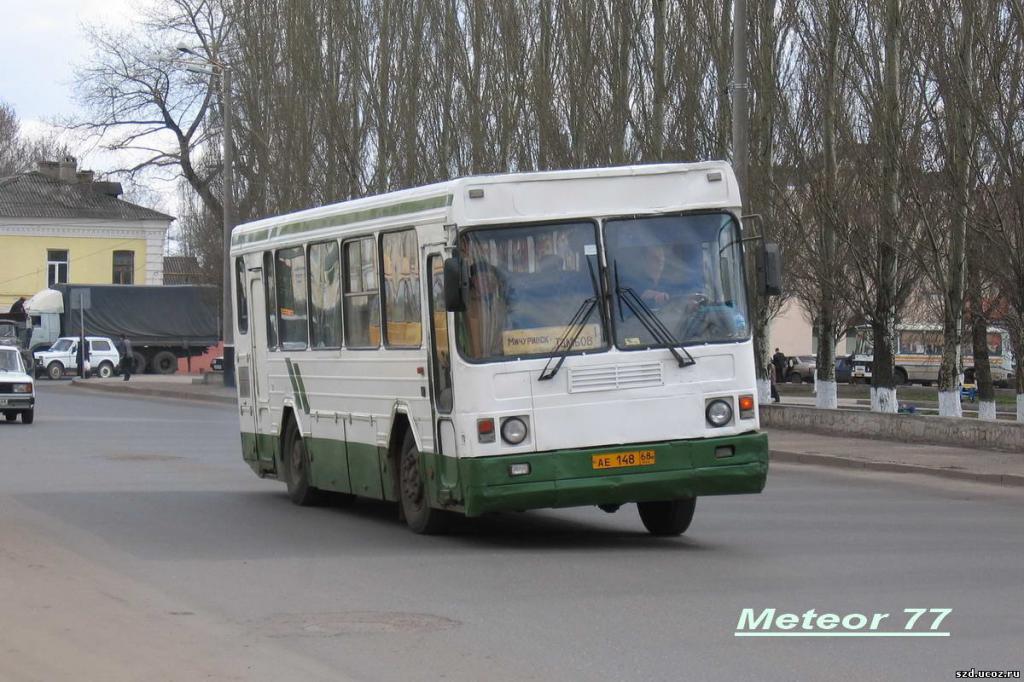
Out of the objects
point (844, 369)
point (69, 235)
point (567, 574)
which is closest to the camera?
point (567, 574)

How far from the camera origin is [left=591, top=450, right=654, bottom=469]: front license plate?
1278 cm

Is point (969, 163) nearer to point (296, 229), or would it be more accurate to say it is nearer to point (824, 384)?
point (824, 384)

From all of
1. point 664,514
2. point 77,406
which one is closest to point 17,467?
point 664,514

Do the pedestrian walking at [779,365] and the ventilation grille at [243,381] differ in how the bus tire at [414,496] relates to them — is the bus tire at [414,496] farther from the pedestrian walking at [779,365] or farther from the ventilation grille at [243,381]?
the pedestrian walking at [779,365]

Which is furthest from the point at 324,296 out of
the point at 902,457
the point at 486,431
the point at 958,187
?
the point at 958,187

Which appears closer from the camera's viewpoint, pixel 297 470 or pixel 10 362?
pixel 297 470

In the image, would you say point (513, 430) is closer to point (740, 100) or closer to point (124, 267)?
point (740, 100)

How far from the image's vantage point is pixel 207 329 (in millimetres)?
73750

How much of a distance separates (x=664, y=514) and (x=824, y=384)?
1937cm

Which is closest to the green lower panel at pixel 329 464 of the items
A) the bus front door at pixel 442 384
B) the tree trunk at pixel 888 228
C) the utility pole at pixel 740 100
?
the bus front door at pixel 442 384

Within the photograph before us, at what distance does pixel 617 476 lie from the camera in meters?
12.8

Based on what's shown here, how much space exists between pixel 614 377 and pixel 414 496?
233 cm

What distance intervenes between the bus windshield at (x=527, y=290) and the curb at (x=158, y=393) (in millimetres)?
32799

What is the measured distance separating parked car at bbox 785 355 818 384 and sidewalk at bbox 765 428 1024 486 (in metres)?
44.6
